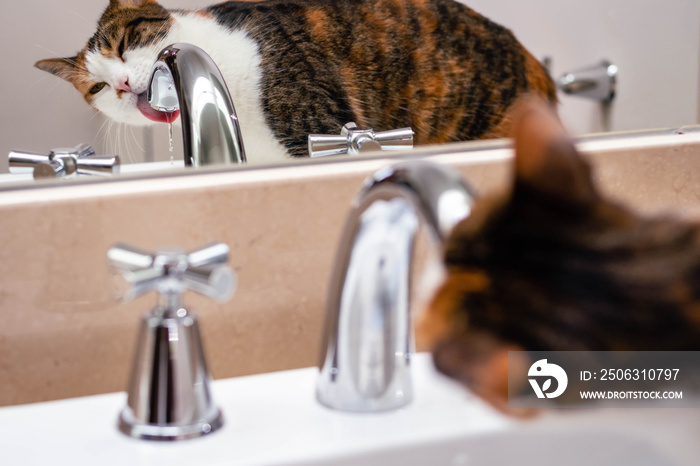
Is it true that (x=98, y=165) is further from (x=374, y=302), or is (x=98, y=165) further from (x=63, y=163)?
(x=374, y=302)

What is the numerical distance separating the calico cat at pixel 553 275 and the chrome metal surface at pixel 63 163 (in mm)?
336

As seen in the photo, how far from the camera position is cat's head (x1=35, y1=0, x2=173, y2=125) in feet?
1.65

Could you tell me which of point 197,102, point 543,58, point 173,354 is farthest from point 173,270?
point 543,58

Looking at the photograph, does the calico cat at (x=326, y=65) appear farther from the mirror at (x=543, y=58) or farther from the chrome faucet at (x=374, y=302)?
the chrome faucet at (x=374, y=302)

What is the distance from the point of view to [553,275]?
0.23 m

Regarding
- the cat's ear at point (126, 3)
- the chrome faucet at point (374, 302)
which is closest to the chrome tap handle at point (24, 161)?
the cat's ear at point (126, 3)

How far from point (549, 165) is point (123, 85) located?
1.26ft

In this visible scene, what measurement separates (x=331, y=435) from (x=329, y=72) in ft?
1.03

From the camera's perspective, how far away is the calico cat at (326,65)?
514 mm

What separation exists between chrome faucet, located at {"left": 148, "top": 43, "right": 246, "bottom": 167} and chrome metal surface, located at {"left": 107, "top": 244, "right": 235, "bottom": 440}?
0.16 metres

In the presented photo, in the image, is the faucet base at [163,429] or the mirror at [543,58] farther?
the mirror at [543,58]

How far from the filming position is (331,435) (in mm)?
390

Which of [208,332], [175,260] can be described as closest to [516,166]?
[175,260]

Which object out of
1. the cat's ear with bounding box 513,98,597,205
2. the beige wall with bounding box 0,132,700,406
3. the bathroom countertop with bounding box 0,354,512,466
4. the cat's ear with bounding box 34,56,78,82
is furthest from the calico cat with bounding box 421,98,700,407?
the cat's ear with bounding box 34,56,78,82
